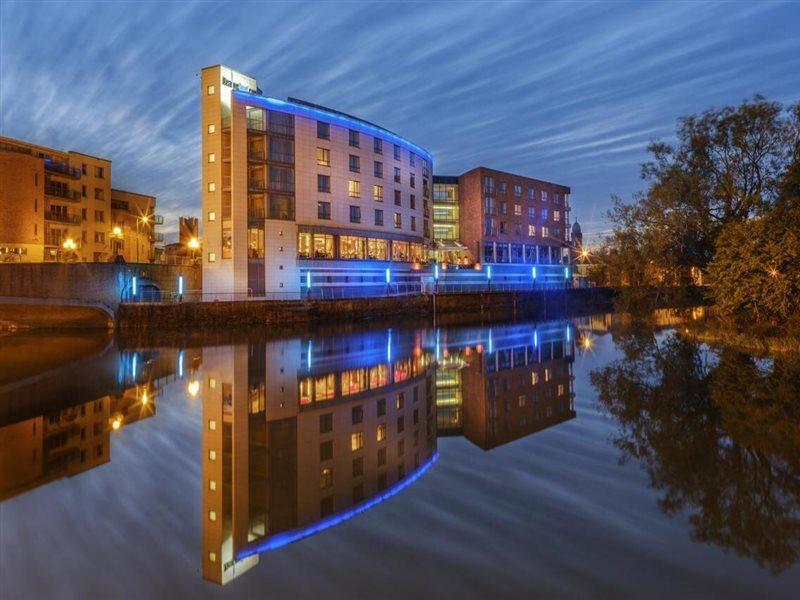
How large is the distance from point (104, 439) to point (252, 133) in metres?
39.1

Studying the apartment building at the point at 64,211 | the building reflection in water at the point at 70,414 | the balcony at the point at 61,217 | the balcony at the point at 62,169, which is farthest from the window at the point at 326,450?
the balcony at the point at 62,169

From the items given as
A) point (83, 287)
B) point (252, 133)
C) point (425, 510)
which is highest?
point (252, 133)

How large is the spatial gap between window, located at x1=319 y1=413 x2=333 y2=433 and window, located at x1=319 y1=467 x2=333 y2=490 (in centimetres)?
238

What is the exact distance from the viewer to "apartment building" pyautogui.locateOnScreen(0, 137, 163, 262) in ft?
162

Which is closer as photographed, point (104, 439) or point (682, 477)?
point (682, 477)

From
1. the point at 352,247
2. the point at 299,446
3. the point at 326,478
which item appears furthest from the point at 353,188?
the point at 326,478

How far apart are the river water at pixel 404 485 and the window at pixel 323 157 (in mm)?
35198

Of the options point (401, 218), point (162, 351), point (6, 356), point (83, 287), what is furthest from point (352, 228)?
point (6, 356)

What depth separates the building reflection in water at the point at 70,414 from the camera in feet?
29.2

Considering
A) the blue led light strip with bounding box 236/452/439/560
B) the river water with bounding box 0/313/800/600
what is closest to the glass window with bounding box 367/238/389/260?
the river water with bounding box 0/313/800/600

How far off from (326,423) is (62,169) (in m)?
59.7

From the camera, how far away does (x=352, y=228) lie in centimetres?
5150

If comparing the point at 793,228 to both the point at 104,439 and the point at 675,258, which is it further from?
the point at 104,439

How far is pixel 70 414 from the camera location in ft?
40.7
